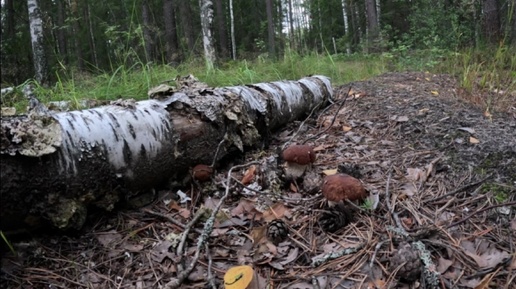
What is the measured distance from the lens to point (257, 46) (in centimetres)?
1361

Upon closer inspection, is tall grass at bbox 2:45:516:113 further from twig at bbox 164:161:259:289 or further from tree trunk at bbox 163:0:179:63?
tree trunk at bbox 163:0:179:63

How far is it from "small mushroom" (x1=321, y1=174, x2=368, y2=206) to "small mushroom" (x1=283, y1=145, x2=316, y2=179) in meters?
0.33

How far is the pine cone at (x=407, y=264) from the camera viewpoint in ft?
4.36

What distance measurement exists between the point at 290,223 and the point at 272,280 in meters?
0.38

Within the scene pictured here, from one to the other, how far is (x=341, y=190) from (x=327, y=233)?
0.22 meters

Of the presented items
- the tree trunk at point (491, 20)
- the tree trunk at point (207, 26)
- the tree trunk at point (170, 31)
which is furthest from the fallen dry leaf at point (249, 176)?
the tree trunk at point (170, 31)

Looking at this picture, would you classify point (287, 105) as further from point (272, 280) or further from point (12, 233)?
point (12, 233)

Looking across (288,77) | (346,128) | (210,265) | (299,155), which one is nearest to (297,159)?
(299,155)

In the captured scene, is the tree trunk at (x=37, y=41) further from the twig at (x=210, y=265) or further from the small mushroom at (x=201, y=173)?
the twig at (x=210, y=265)

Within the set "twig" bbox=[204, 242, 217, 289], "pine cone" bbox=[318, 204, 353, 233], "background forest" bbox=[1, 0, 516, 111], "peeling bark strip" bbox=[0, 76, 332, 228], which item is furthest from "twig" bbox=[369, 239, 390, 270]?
"background forest" bbox=[1, 0, 516, 111]

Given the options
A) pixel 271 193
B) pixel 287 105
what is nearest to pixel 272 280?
pixel 271 193

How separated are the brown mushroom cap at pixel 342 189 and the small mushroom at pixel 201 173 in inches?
30.1

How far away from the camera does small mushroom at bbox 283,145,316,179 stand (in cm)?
203

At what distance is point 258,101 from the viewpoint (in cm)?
270
